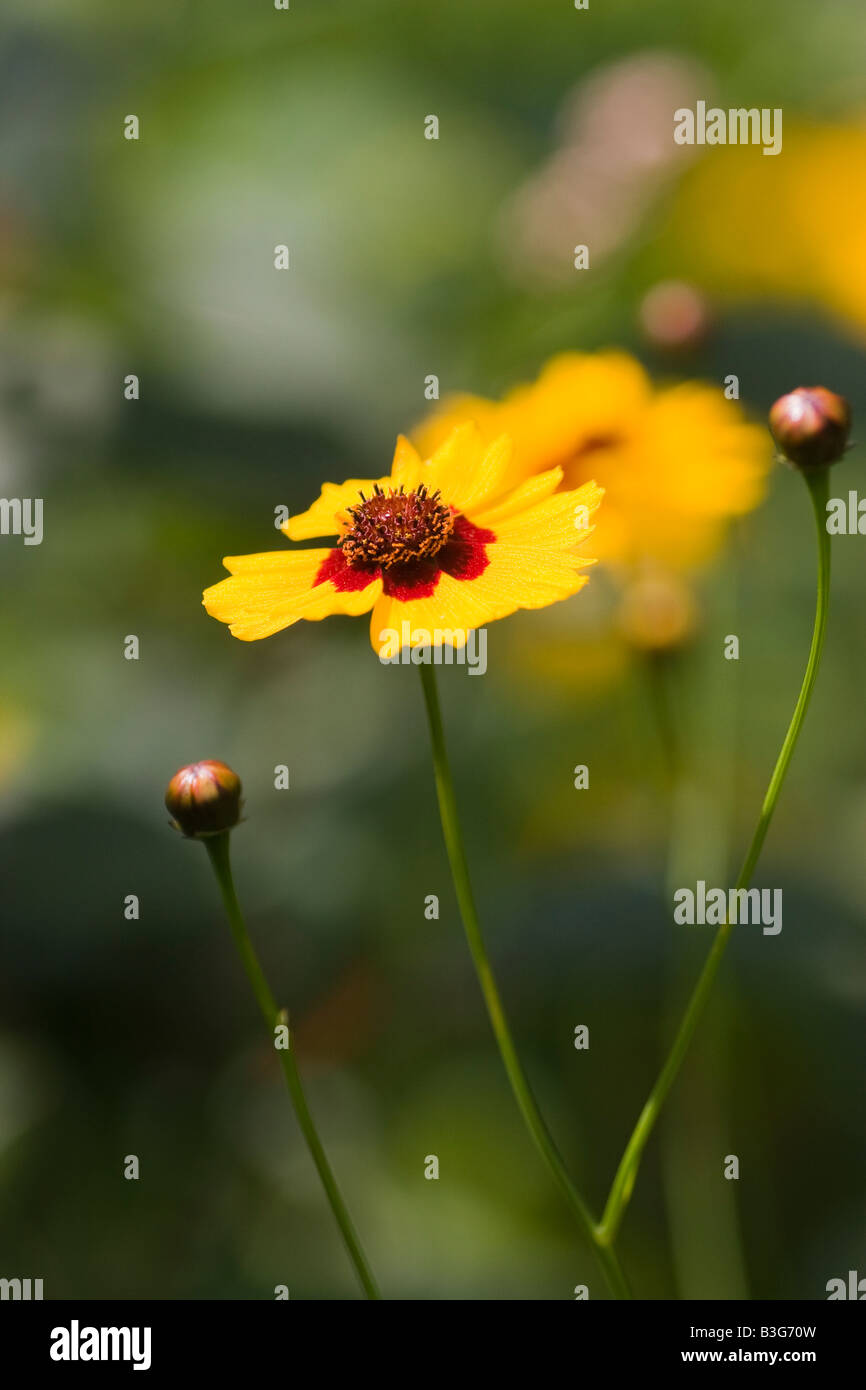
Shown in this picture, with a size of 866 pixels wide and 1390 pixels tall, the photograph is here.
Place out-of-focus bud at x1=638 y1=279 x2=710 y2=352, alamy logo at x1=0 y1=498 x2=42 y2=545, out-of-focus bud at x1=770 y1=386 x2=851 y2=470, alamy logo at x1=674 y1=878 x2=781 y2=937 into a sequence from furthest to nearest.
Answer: alamy logo at x1=0 y1=498 x2=42 y2=545 < out-of-focus bud at x1=638 y1=279 x2=710 y2=352 < alamy logo at x1=674 y1=878 x2=781 y2=937 < out-of-focus bud at x1=770 y1=386 x2=851 y2=470

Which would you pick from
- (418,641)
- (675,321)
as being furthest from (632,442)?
(418,641)

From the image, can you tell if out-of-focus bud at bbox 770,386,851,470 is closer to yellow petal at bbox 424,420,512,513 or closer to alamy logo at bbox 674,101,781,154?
yellow petal at bbox 424,420,512,513

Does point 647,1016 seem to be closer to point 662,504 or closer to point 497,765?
point 497,765

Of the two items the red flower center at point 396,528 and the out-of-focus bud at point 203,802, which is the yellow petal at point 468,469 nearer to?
the red flower center at point 396,528

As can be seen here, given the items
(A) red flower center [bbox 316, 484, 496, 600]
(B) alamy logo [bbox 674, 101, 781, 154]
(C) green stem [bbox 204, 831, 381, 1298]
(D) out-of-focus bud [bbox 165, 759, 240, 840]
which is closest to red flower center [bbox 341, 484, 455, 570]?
(A) red flower center [bbox 316, 484, 496, 600]

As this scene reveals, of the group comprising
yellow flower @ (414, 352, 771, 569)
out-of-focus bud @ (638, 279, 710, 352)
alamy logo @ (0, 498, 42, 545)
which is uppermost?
alamy logo @ (0, 498, 42, 545)
